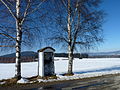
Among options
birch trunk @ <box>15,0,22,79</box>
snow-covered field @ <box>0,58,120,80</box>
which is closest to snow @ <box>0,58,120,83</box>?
snow-covered field @ <box>0,58,120,80</box>

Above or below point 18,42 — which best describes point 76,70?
below

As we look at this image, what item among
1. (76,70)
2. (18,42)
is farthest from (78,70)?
(18,42)

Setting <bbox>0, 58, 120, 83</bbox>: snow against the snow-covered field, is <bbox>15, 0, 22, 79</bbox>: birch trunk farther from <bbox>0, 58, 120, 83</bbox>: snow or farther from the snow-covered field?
the snow-covered field

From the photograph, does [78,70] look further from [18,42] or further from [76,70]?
[18,42]

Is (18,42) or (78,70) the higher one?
(18,42)

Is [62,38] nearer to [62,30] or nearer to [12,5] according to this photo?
[62,30]

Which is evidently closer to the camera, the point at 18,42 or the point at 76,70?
the point at 18,42

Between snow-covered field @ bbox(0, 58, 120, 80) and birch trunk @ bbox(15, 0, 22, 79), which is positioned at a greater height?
birch trunk @ bbox(15, 0, 22, 79)

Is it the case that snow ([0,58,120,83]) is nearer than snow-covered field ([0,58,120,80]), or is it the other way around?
snow ([0,58,120,83])

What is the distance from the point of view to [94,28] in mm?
14281

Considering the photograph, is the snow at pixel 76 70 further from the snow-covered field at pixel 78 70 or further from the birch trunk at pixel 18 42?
the birch trunk at pixel 18 42

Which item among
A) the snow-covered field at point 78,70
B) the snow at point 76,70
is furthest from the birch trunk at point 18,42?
the snow-covered field at point 78,70

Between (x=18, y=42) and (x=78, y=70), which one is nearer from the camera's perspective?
(x=18, y=42)

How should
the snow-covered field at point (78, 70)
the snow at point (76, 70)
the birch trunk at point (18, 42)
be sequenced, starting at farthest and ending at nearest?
the snow-covered field at point (78, 70) → the snow at point (76, 70) → the birch trunk at point (18, 42)
